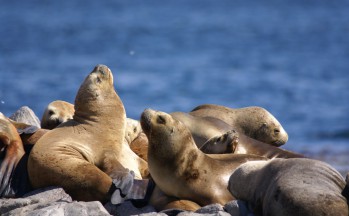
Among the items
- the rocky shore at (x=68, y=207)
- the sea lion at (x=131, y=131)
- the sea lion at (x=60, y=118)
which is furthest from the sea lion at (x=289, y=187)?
the sea lion at (x=60, y=118)

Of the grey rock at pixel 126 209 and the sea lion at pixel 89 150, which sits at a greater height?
the sea lion at pixel 89 150

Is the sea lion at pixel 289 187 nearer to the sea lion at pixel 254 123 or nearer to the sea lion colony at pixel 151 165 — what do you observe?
the sea lion colony at pixel 151 165

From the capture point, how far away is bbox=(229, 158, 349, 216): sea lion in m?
6.71

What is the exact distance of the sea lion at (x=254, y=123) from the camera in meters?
11.0

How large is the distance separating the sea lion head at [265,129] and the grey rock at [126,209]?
3.39m

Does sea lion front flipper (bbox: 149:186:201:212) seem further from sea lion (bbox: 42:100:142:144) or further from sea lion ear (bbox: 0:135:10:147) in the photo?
sea lion (bbox: 42:100:142:144)

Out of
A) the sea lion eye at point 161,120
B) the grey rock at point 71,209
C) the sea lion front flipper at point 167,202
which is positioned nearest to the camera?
the grey rock at point 71,209

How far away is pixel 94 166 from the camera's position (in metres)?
8.20

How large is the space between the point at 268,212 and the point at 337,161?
437 inches

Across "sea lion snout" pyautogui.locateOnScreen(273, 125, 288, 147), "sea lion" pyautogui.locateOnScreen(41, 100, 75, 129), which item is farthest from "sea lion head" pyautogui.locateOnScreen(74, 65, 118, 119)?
"sea lion snout" pyautogui.locateOnScreen(273, 125, 288, 147)

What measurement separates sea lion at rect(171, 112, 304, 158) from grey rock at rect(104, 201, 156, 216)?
1383 mm

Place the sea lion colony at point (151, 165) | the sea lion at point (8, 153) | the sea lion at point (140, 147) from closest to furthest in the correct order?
the sea lion colony at point (151, 165), the sea lion at point (8, 153), the sea lion at point (140, 147)

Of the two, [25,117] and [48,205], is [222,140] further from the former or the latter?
[25,117]

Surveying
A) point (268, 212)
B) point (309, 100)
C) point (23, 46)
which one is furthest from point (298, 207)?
point (23, 46)
